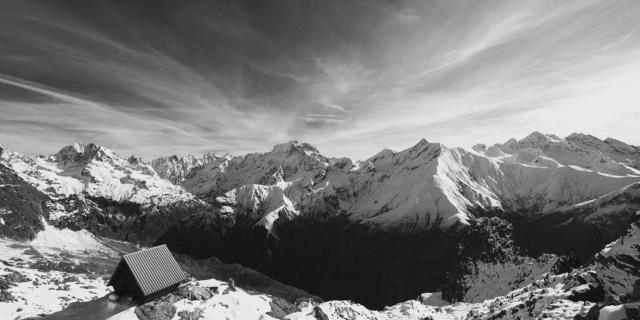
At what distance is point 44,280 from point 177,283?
28938 mm

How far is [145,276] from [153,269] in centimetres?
152

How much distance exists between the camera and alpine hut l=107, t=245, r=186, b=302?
4416cm

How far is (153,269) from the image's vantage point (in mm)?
46438

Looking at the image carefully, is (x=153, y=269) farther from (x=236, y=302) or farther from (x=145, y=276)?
(x=236, y=302)

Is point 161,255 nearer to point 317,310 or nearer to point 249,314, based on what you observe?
point 249,314

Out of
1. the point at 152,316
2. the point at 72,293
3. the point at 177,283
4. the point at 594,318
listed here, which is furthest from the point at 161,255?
the point at 594,318

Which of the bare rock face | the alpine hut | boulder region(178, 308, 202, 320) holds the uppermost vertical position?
the alpine hut

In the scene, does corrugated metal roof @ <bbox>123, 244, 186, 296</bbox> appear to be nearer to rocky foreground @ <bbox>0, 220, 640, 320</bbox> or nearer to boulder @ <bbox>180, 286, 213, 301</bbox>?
boulder @ <bbox>180, 286, 213, 301</bbox>

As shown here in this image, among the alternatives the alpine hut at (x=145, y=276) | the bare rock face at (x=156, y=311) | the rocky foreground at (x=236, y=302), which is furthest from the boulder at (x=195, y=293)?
the bare rock face at (x=156, y=311)

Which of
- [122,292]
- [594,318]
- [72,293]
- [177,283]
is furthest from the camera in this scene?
[72,293]

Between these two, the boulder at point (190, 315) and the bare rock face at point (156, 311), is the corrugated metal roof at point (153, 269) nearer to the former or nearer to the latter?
the bare rock face at point (156, 311)

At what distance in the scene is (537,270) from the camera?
181 meters

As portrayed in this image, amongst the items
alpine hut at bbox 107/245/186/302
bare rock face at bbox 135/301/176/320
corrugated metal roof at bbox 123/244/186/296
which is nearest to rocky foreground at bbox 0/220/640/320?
bare rock face at bbox 135/301/176/320

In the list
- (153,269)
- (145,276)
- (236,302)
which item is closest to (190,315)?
(145,276)
